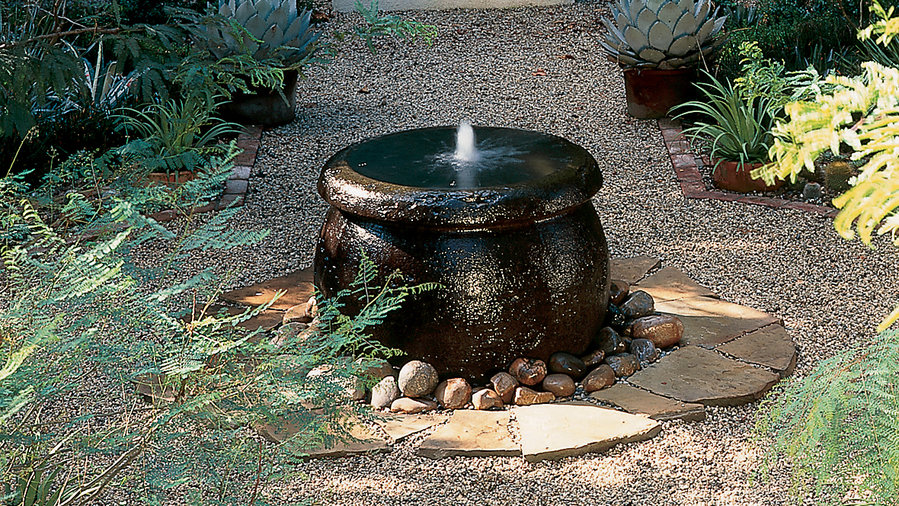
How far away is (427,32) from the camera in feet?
10.2

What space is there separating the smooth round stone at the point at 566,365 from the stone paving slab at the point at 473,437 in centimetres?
26

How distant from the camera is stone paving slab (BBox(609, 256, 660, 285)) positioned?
160 inches

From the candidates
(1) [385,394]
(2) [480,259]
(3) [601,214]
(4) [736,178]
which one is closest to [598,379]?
(2) [480,259]

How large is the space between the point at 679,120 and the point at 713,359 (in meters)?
3.05

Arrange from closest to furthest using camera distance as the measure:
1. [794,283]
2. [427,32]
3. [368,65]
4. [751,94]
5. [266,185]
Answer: [427,32]
[794,283]
[751,94]
[266,185]
[368,65]

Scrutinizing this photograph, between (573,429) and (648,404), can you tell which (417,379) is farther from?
(648,404)

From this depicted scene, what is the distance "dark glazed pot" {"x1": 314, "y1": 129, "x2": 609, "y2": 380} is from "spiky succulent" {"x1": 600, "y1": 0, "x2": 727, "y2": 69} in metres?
2.86

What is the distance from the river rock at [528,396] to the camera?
3.13 meters

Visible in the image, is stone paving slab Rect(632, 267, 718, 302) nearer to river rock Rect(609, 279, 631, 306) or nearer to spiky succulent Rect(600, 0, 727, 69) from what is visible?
river rock Rect(609, 279, 631, 306)

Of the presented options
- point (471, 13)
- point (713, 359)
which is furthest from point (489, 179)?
point (471, 13)

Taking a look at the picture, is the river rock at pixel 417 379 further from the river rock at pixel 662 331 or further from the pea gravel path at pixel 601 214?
the river rock at pixel 662 331

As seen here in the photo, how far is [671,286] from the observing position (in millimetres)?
3990

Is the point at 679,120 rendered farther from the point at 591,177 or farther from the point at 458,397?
the point at 458,397

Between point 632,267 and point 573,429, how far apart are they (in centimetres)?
139
